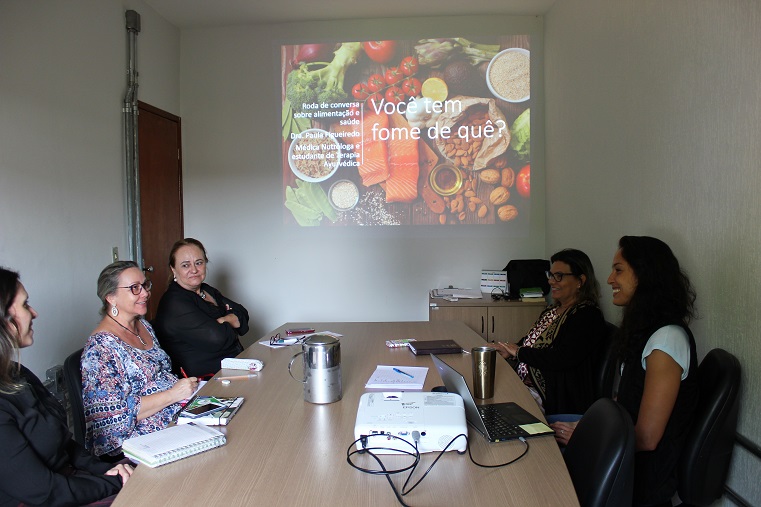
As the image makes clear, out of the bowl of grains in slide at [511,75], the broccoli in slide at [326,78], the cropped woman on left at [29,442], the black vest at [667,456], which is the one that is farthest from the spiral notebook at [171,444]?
the bowl of grains in slide at [511,75]

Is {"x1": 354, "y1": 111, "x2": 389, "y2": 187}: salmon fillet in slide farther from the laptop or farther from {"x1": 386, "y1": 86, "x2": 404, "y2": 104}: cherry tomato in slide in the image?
the laptop

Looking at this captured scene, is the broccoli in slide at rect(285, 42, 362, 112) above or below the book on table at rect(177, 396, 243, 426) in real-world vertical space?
above

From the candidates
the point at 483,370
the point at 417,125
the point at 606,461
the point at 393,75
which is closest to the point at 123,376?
the point at 483,370

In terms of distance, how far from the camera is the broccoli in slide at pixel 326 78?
4398mm

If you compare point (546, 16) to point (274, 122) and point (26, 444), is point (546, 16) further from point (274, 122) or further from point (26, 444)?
point (26, 444)

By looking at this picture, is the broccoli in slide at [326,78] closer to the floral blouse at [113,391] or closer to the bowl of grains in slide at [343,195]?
the bowl of grains in slide at [343,195]

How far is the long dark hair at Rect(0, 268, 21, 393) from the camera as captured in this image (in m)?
1.44

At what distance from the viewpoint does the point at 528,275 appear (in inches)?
161

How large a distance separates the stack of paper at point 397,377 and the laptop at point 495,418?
8.9 inches

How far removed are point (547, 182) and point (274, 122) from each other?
233 centimetres

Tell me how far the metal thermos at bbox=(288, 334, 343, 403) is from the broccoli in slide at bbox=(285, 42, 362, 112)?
3.15m

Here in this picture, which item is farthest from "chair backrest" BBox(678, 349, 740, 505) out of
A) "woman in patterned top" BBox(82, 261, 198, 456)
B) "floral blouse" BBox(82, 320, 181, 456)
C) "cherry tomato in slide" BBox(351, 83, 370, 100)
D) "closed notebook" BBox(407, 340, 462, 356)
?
"cherry tomato in slide" BBox(351, 83, 370, 100)

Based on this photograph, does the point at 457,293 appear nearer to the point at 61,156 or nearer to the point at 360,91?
the point at 360,91

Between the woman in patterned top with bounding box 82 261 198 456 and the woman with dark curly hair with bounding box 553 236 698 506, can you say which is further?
the woman in patterned top with bounding box 82 261 198 456
